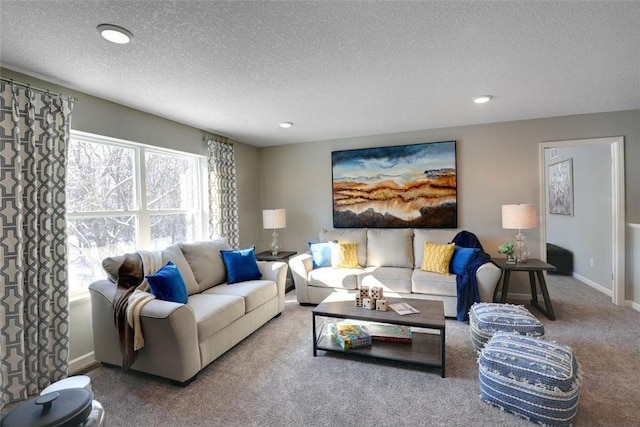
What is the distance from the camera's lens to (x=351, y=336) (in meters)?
2.55

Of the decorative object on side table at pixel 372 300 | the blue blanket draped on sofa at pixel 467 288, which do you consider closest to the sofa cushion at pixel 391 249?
the blue blanket draped on sofa at pixel 467 288

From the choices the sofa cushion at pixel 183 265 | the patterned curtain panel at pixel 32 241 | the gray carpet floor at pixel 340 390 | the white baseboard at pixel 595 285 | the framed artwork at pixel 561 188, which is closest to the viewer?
the gray carpet floor at pixel 340 390

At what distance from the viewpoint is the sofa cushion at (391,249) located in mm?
3969

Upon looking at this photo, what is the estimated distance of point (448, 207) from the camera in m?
4.14

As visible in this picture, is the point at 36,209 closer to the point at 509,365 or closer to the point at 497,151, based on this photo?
the point at 509,365

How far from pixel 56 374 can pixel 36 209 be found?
128 centimetres

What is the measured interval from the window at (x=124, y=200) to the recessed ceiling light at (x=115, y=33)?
123 centimetres

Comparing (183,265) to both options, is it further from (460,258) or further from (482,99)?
(482,99)

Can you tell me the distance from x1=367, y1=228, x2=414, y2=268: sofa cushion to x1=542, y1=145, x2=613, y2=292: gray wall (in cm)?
177

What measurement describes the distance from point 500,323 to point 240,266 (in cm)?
259

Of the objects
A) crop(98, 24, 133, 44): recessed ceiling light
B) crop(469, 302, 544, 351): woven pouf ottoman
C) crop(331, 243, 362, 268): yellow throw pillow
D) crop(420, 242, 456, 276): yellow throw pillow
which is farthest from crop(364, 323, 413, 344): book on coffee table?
crop(98, 24, 133, 44): recessed ceiling light

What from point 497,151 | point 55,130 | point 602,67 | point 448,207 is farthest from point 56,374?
point 497,151

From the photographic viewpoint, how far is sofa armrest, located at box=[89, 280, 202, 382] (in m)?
2.12

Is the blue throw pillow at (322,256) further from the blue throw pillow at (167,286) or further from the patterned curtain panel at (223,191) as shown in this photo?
the blue throw pillow at (167,286)
